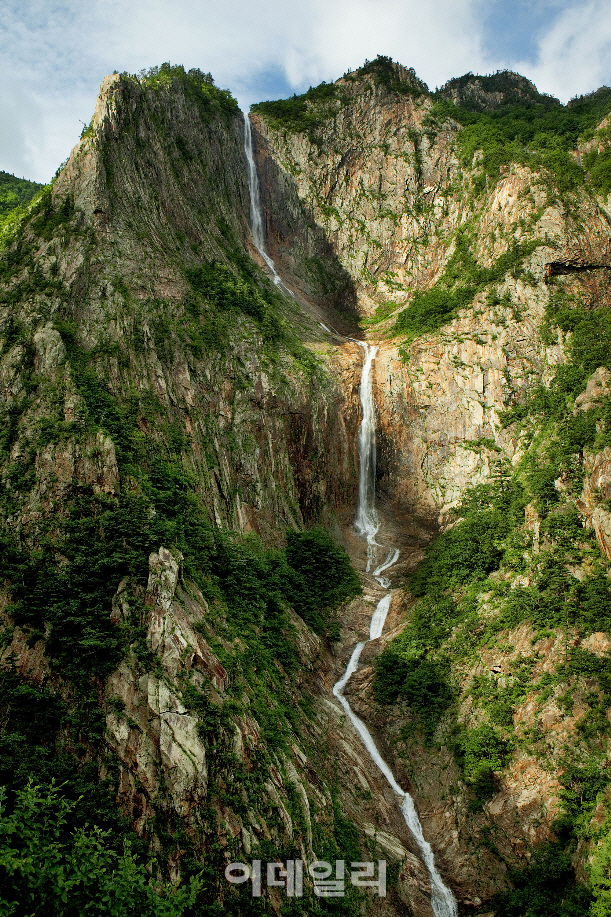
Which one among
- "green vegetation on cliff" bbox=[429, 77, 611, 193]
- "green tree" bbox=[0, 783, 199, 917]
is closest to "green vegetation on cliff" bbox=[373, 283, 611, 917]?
"green tree" bbox=[0, 783, 199, 917]

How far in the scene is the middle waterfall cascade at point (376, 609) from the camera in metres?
19.8

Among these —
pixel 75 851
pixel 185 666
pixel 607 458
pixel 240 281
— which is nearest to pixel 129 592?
pixel 185 666

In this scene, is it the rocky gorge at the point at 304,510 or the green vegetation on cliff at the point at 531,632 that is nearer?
the rocky gorge at the point at 304,510

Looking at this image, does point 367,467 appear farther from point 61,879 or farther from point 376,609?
point 61,879

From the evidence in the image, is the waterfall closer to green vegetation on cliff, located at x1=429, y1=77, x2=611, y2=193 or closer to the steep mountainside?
the steep mountainside

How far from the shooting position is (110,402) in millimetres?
25750

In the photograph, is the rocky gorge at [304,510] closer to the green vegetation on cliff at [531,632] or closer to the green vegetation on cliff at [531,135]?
the green vegetation on cliff at [531,632]

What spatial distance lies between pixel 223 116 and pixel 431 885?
5347 centimetres

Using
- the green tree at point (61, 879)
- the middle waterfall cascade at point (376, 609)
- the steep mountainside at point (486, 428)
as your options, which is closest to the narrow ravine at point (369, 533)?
the middle waterfall cascade at point (376, 609)

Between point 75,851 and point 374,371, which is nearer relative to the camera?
point 75,851

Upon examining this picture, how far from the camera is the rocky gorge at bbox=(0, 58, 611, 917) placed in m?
17.0

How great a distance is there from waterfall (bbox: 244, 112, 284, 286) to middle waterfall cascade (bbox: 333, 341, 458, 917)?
11.2m

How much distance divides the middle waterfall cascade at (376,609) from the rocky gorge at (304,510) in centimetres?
38

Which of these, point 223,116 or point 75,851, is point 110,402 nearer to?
point 75,851
